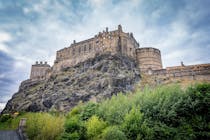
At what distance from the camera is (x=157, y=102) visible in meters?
17.1

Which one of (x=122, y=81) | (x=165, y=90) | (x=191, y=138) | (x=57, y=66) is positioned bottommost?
(x=191, y=138)

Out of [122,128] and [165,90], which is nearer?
[122,128]

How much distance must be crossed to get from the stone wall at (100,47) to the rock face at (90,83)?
2578 mm

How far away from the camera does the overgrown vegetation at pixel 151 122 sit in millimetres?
14331

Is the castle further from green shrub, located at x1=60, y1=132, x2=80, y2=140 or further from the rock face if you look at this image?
green shrub, located at x1=60, y1=132, x2=80, y2=140

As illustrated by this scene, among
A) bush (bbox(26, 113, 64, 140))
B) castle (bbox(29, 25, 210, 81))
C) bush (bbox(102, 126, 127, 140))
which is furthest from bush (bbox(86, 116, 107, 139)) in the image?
castle (bbox(29, 25, 210, 81))

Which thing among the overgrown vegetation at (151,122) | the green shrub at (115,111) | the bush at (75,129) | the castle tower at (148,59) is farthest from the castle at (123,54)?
the bush at (75,129)

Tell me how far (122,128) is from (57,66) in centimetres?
4605

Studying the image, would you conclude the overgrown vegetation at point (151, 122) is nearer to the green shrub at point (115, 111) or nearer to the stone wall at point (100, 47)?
the green shrub at point (115, 111)

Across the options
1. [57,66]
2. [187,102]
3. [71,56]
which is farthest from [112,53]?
[187,102]

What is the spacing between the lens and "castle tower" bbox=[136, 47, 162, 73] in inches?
1999

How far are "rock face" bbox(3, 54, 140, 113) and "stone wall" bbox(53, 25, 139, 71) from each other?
2578 mm

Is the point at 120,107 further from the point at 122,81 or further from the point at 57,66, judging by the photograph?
the point at 57,66

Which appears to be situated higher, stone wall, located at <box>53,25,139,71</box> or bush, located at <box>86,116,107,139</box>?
stone wall, located at <box>53,25,139,71</box>
